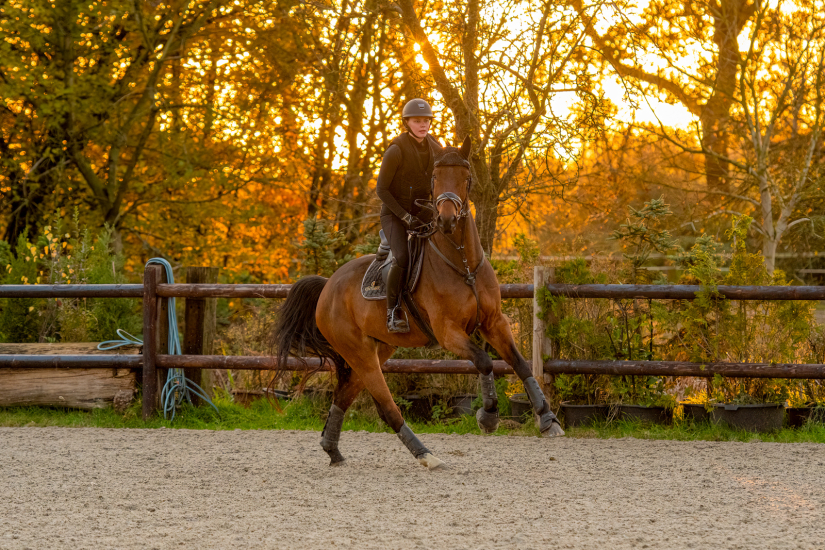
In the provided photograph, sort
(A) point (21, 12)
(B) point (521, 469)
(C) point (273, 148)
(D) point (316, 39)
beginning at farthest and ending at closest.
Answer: (C) point (273, 148), (A) point (21, 12), (D) point (316, 39), (B) point (521, 469)

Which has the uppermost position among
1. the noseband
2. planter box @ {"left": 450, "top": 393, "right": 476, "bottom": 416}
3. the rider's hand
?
the noseband

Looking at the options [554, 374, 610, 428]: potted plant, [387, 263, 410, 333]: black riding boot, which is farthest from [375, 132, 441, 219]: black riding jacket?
[554, 374, 610, 428]: potted plant

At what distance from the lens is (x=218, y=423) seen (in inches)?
343

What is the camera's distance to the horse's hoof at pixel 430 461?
6.00 meters

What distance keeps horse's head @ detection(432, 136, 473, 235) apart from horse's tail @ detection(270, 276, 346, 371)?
204 centimetres

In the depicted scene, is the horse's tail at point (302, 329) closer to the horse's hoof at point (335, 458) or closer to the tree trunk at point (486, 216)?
the horse's hoof at point (335, 458)

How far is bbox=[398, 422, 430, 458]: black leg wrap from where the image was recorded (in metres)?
6.09

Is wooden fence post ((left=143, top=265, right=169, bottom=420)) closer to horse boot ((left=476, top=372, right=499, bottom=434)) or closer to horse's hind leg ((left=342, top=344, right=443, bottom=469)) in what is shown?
horse's hind leg ((left=342, top=344, right=443, bottom=469))

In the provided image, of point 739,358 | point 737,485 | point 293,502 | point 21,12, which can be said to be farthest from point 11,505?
point 21,12

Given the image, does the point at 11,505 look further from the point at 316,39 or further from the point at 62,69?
the point at 62,69

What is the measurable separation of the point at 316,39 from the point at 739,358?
25.8 feet

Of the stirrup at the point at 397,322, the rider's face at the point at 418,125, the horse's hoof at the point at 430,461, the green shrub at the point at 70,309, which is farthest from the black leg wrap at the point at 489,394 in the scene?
the green shrub at the point at 70,309

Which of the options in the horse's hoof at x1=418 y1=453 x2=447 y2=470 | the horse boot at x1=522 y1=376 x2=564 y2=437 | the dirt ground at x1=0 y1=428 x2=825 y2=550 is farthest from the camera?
the horse's hoof at x1=418 y1=453 x2=447 y2=470

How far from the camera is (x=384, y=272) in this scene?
6516 millimetres
